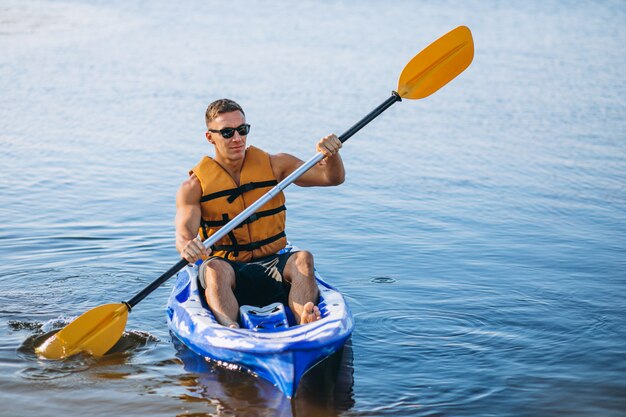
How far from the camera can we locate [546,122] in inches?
414

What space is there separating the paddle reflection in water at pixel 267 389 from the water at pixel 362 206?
0.05 feet

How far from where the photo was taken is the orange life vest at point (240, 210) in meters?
5.12

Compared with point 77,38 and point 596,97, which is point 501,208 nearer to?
point 596,97

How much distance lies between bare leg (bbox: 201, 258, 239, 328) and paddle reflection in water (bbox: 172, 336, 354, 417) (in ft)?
0.80

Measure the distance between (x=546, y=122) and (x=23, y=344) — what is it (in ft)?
22.8

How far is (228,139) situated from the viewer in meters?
5.08

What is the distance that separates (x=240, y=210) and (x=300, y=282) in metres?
0.57

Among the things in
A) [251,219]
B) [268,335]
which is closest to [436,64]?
[251,219]

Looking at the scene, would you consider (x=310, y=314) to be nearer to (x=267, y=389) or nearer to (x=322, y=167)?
(x=267, y=389)

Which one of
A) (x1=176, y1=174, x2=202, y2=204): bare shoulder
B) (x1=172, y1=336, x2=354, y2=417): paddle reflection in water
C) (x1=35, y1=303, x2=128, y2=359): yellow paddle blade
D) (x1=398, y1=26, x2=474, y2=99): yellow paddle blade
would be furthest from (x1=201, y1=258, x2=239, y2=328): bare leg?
(x1=398, y1=26, x2=474, y2=99): yellow paddle blade

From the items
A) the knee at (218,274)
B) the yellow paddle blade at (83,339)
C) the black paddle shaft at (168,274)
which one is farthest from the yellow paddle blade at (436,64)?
the yellow paddle blade at (83,339)

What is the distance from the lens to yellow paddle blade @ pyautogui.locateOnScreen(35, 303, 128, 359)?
4.97 m

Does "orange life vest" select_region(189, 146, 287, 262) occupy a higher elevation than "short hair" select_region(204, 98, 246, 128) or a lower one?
lower

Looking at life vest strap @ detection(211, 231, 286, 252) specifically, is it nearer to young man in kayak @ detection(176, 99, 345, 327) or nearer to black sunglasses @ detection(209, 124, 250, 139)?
young man in kayak @ detection(176, 99, 345, 327)
